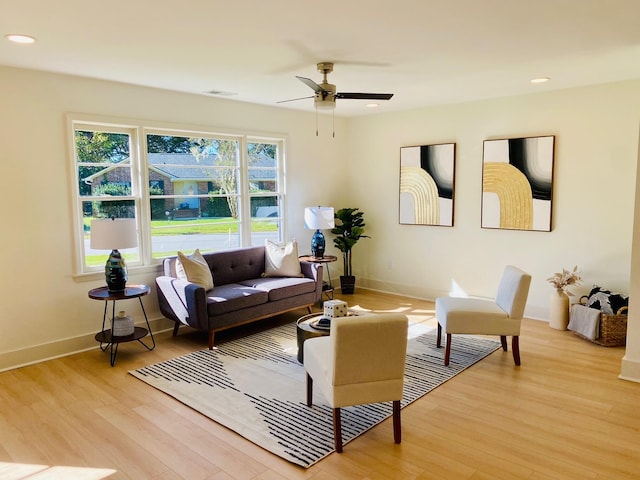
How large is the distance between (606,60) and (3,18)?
4359 mm

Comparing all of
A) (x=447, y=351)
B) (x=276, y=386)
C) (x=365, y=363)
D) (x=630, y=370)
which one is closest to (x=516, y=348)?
(x=447, y=351)

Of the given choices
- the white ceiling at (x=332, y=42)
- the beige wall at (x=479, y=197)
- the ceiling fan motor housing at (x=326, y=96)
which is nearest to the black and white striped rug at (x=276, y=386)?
the beige wall at (x=479, y=197)

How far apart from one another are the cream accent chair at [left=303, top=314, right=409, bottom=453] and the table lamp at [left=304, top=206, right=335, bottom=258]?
10.7 ft

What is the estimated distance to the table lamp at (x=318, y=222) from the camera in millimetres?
5969

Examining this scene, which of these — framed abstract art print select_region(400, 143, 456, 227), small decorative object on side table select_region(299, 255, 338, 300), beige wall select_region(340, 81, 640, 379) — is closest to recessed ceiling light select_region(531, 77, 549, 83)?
beige wall select_region(340, 81, 640, 379)

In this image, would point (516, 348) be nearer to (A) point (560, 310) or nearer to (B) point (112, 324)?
(A) point (560, 310)

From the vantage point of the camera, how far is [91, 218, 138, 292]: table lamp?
3992mm

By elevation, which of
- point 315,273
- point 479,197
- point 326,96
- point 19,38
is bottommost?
point 315,273

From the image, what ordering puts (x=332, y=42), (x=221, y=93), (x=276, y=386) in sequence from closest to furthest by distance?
(x=332, y=42)
(x=276, y=386)
(x=221, y=93)

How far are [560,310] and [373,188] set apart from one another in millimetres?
3005

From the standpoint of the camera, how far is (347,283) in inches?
264

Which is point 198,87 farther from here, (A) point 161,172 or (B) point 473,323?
(B) point 473,323

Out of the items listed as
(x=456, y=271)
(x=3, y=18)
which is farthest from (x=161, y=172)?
(x=456, y=271)

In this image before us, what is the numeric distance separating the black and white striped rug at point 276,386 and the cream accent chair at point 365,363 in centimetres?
31
